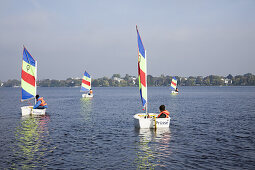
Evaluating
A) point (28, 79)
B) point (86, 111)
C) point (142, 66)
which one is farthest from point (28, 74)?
point (142, 66)

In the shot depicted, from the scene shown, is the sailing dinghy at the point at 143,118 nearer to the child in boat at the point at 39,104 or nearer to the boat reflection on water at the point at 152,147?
the boat reflection on water at the point at 152,147

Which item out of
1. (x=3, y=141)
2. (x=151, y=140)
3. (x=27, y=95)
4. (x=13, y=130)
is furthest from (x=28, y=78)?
(x=151, y=140)

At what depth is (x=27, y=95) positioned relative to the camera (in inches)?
1497

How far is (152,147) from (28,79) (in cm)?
2564

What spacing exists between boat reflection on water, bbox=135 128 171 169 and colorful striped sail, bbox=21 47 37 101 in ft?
67.0

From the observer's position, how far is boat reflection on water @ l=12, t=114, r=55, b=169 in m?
14.9

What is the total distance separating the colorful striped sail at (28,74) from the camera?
120 feet

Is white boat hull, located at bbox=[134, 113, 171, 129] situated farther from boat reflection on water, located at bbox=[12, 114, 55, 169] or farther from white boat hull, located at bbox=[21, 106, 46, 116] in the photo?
white boat hull, located at bbox=[21, 106, 46, 116]

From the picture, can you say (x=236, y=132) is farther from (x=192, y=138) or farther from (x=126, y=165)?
(x=126, y=165)

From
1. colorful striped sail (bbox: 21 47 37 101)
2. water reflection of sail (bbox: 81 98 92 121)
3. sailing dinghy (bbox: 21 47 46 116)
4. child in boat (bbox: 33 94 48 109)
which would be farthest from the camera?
water reflection of sail (bbox: 81 98 92 121)

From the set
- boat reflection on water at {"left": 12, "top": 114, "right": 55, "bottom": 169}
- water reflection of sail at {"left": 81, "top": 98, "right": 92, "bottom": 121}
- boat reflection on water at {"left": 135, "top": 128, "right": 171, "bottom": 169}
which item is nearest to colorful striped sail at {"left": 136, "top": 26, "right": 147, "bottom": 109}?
boat reflection on water at {"left": 135, "top": 128, "right": 171, "bottom": 169}

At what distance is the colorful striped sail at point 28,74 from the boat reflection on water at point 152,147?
67.0ft

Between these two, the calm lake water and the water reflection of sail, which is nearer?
the calm lake water

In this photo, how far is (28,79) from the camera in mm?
37406
